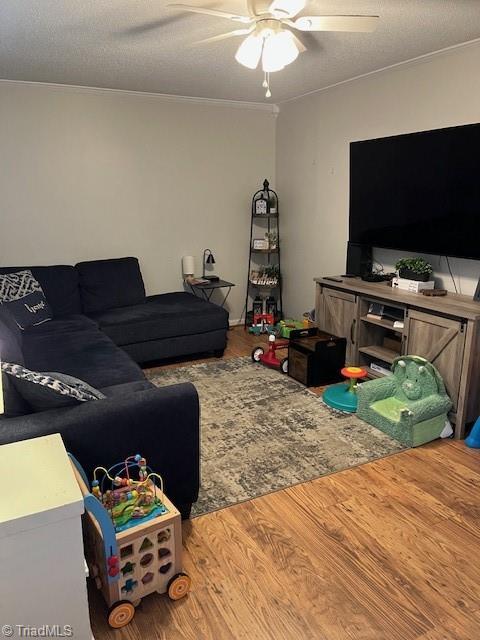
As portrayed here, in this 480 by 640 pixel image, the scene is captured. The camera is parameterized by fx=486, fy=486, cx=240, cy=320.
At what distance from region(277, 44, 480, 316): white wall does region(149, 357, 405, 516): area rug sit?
1318 mm

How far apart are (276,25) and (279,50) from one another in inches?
4.3

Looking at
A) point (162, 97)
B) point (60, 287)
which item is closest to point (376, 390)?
→ point (60, 287)

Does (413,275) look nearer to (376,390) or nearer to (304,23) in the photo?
(376,390)

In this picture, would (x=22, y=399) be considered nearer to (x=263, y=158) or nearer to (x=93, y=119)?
(x=93, y=119)

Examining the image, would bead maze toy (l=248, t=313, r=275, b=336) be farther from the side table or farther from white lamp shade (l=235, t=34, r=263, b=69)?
white lamp shade (l=235, t=34, r=263, b=69)

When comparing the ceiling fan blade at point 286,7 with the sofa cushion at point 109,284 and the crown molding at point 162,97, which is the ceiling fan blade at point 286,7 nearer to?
the crown molding at point 162,97

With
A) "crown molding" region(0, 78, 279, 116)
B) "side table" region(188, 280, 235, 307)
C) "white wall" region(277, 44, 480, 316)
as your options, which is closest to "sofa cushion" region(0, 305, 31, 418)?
"side table" region(188, 280, 235, 307)

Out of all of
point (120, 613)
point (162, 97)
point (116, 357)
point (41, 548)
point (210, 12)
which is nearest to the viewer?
point (41, 548)

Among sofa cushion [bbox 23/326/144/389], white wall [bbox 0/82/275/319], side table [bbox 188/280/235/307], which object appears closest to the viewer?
sofa cushion [bbox 23/326/144/389]

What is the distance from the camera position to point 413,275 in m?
3.51

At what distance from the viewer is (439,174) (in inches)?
129

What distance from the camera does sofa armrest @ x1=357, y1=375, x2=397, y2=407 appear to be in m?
3.17

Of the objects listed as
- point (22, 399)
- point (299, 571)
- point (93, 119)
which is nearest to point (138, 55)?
point (93, 119)

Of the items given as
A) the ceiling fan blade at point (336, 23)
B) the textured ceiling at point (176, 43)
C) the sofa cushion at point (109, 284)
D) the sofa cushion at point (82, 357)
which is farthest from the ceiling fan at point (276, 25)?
the sofa cushion at point (109, 284)
